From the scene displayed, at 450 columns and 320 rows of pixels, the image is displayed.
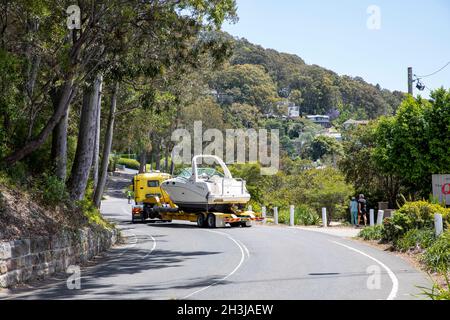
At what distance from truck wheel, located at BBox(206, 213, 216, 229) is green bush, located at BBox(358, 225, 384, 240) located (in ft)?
26.4

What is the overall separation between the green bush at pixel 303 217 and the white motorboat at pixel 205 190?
14.0ft

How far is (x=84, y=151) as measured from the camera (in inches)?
814

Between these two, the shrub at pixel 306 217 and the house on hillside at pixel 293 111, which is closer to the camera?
the shrub at pixel 306 217

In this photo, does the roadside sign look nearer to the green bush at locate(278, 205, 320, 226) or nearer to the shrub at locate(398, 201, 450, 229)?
the shrub at locate(398, 201, 450, 229)

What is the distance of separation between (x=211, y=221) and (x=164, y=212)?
140 inches

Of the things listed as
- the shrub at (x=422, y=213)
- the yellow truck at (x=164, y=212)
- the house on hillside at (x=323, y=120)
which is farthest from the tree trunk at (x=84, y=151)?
the house on hillside at (x=323, y=120)

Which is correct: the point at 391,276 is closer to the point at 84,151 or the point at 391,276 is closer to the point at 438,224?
the point at 438,224

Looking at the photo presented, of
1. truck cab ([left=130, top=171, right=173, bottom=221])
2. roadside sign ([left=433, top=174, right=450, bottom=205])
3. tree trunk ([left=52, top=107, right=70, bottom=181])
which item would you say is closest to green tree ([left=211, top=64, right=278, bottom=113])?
truck cab ([left=130, top=171, right=173, bottom=221])

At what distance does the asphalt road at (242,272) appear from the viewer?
36.7ft

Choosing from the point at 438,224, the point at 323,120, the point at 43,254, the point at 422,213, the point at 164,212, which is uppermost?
the point at 323,120

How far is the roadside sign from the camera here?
24938 mm

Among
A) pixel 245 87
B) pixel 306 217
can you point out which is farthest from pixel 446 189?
pixel 245 87

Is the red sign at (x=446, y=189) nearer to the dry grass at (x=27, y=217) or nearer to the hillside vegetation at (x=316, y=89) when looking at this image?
the dry grass at (x=27, y=217)
